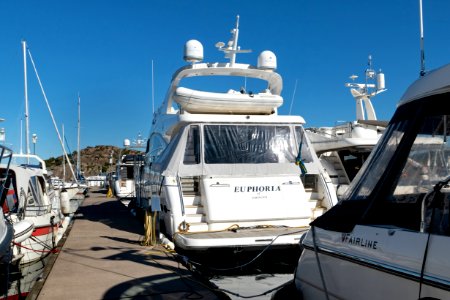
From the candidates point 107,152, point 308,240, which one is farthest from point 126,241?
point 107,152

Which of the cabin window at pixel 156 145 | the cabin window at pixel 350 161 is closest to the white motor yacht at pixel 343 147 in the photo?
the cabin window at pixel 350 161

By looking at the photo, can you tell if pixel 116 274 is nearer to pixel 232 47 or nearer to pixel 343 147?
pixel 232 47

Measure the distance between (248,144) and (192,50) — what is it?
2593 millimetres

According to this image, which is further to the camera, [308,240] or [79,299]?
[79,299]

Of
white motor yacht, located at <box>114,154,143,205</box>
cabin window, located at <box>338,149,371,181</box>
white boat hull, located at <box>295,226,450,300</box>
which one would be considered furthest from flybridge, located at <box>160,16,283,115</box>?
white motor yacht, located at <box>114,154,143,205</box>

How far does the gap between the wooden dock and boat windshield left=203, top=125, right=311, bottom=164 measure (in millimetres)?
2110

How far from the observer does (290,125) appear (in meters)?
9.23

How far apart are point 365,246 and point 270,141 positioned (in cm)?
629

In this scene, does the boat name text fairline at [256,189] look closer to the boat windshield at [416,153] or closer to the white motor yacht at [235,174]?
the white motor yacht at [235,174]

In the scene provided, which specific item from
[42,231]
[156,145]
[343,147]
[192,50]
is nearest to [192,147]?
[192,50]

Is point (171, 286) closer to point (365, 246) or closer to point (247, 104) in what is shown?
point (365, 246)

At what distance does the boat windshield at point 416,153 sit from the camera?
2.82 m

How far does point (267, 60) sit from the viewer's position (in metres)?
10.4


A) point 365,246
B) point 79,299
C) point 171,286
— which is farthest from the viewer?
point 171,286
